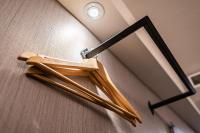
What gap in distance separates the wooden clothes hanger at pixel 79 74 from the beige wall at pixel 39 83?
0.04 m

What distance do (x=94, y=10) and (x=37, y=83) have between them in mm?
653

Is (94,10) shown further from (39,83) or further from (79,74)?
(39,83)

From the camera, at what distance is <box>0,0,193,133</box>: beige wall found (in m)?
0.64

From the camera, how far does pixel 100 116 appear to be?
979 millimetres

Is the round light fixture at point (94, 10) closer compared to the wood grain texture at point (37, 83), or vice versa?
the wood grain texture at point (37, 83)

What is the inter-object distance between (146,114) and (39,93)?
1014mm

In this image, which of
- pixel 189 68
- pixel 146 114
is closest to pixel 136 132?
pixel 146 114

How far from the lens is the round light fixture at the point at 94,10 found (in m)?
1.21

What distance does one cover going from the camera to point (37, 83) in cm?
75

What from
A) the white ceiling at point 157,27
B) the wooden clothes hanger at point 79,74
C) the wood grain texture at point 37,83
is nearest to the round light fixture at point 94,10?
the white ceiling at point 157,27

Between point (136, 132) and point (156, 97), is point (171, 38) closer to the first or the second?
point (156, 97)

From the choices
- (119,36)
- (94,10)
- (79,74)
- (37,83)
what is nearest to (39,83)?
(37,83)

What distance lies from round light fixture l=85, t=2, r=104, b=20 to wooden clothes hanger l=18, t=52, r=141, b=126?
373mm

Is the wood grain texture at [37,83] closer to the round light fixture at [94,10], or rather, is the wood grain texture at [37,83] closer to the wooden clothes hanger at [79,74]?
the wooden clothes hanger at [79,74]
